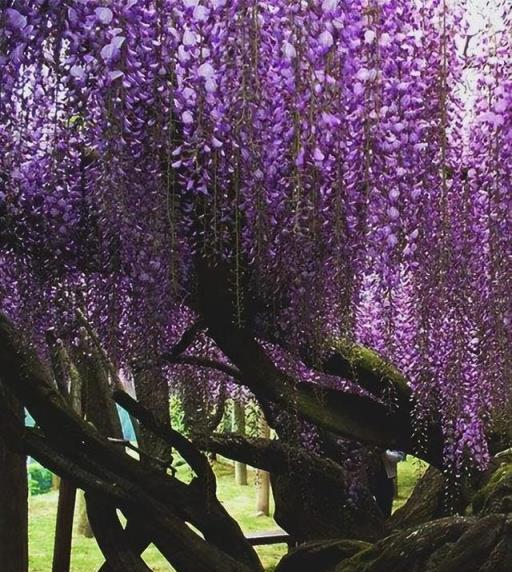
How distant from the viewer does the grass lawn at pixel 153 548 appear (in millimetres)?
5031

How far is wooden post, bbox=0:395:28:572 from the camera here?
3641 mm

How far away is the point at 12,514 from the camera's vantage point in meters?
3.67

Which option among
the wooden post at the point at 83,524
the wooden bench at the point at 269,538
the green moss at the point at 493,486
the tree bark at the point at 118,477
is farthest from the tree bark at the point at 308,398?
the wooden post at the point at 83,524

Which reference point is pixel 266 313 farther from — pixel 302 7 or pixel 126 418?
pixel 126 418

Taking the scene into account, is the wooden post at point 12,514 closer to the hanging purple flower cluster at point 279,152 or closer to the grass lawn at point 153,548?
the grass lawn at point 153,548

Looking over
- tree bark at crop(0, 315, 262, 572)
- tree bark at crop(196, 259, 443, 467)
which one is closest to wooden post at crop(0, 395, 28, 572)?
tree bark at crop(0, 315, 262, 572)

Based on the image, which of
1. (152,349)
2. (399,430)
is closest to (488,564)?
(399,430)

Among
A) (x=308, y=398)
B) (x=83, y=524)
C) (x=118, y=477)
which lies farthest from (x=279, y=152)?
(x=83, y=524)

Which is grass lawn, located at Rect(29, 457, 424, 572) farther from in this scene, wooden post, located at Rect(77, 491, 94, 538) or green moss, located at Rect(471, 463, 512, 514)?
green moss, located at Rect(471, 463, 512, 514)

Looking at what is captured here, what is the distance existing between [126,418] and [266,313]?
2.99m

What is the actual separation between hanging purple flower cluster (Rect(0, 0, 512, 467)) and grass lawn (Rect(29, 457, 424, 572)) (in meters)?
2.21

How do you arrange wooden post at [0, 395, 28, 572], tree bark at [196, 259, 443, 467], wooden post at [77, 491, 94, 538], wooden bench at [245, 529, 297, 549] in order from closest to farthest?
tree bark at [196, 259, 443, 467], wooden post at [0, 395, 28, 572], wooden bench at [245, 529, 297, 549], wooden post at [77, 491, 94, 538]

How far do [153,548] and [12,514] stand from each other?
68.1 inches

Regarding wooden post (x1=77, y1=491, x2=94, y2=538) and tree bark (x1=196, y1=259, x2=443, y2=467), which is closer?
tree bark (x1=196, y1=259, x2=443, y2=467)
